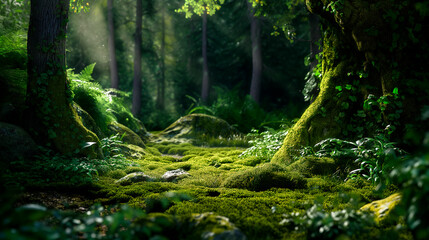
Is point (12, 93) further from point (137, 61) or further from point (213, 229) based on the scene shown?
point (137, 61)

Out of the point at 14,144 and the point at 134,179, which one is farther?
the point at 134,179

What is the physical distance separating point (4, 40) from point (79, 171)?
3153 mm

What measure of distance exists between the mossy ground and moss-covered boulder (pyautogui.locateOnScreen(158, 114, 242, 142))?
552 centimetres

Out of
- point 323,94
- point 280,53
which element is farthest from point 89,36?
point 323,94

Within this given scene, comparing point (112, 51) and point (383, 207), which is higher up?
point (112, 51)

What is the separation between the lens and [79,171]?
14.6 feet

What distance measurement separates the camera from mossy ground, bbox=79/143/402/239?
294 cm

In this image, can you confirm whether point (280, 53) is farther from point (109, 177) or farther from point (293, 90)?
point (109, 177)

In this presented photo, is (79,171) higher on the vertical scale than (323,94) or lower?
lower

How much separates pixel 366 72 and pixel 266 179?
247cm

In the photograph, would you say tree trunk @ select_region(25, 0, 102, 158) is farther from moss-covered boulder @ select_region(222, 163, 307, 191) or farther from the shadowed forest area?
moss-covered boulder @ select_region(222, 163, 307, 191)

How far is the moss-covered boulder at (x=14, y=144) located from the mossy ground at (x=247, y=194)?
3.74ft

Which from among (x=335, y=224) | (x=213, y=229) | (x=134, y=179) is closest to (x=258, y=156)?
(x=134, y=179)

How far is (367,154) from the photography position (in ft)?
14.1
